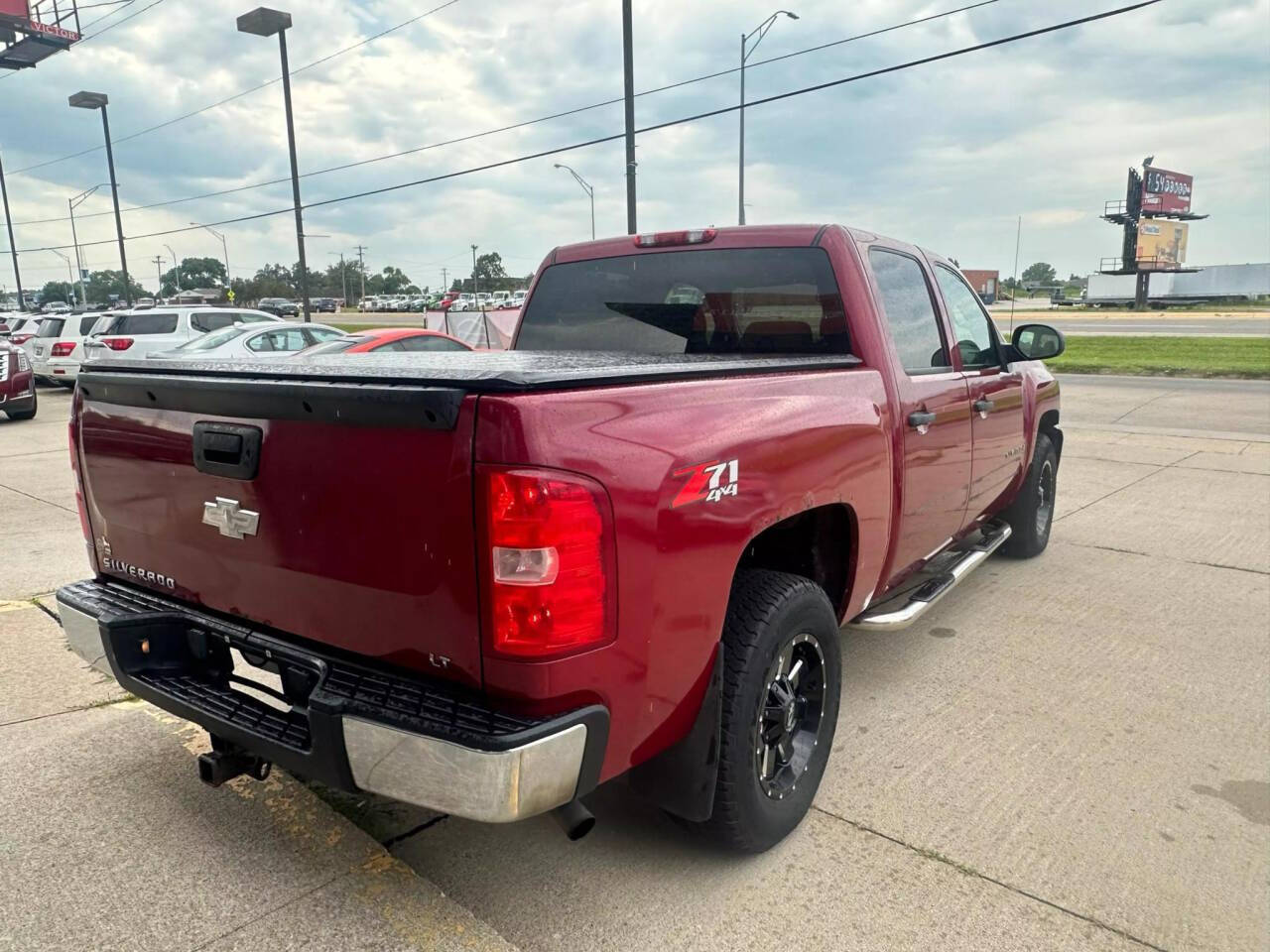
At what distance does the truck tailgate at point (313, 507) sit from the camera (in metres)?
1.98

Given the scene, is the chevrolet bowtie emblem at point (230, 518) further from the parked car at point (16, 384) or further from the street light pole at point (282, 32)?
the street light pole at point (282, 32)

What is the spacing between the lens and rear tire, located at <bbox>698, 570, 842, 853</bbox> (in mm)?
2453

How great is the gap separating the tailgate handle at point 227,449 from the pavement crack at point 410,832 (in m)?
1.19

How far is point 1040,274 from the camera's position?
155 metres

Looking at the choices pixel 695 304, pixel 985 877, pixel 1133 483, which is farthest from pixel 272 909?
pixel 1133 483

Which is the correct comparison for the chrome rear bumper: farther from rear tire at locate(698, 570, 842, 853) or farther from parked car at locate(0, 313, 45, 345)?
parked car at locate(0, 313, 45, 345)

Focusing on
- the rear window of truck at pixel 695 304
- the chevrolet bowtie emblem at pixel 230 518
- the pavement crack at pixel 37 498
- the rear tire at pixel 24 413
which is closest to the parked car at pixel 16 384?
the rear tire at pixel 24 413

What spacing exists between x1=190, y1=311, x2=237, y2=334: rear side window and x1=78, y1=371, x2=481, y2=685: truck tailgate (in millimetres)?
16992

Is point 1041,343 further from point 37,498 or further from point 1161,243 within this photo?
point 1161,243

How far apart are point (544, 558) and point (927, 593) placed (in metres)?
2.41

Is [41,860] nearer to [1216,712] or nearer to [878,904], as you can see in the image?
[878,904]

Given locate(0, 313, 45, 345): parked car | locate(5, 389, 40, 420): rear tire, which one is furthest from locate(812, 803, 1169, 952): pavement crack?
locate(0, 313, 45, 345): parked car

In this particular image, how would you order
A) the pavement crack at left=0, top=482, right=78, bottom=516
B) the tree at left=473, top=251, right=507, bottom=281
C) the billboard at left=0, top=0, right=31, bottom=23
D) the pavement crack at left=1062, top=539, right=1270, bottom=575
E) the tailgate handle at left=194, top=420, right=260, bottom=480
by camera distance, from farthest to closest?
the tree at left=473, top=251, right=507, bottom=281, the billboard at left=0, top=0, right=31, bottom=23, the pavement crack at left=0, top=482, right=78, bottom=516, the pavement crack at left=1062, top=539, right=1270, bottom=575, the tailgate handle at left=194, top=420, right=260, bottom=480

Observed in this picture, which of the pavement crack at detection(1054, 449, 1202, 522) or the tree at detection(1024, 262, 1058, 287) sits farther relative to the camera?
the tree at detection(1024, 262, 1058, 287)
